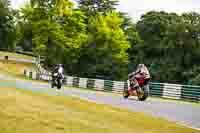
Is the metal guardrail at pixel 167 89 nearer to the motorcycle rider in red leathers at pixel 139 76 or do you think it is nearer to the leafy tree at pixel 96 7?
the motorcycle rider in red leathers at pixel 139 76

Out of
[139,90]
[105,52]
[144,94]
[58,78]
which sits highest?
[139,90]

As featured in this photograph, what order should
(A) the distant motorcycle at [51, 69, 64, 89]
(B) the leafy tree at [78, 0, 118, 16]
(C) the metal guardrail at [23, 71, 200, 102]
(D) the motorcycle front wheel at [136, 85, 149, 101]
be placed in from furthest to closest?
(B) the leafy tree at [78, 0, 118, 16] → (C) the metal guardrail at [23, 71, 200, 102] → (A) the distant motorcycle at [51, 69, 64, 89] → (D) the motorcycle front wheel at [136, 85, 149, 101]

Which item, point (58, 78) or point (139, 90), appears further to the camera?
point (58, 78)

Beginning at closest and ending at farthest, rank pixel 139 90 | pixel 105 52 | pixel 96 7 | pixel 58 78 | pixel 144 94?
pixel 144 94
pixel 139 90
pixel 58 78
pixel 105 52
pixel 96 7

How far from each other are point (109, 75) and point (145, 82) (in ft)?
149

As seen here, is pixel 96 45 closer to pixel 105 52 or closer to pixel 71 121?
pixel 105 52

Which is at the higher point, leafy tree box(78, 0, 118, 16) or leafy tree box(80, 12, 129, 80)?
leafy tree box(78, 0, 118, 16)

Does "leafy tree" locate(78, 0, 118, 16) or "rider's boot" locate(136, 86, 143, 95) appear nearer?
Result: "rider's boot" locate(136, 86, 143, 95)

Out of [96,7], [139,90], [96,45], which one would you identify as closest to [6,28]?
[96,7]

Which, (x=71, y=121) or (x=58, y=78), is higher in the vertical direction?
(x=71, y=121)

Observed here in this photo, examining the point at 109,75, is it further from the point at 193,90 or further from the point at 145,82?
the point at 145,82

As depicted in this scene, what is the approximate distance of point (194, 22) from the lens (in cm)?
8006

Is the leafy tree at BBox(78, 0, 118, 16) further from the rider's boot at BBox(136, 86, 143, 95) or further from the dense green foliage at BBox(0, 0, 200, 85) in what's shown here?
the rider's boot at BBox(136, 86, 143, 95)

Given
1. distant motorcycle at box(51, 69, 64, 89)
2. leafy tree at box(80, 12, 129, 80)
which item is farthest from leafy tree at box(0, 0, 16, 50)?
distant motorcycle at box(51, 69, 64, 89)
